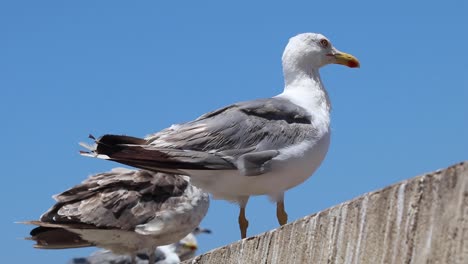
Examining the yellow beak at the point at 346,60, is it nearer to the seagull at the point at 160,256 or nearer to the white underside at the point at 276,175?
the white underside at the point at 276,175

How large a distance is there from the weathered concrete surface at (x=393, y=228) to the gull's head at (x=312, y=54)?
4.56 meters

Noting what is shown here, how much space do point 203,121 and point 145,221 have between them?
2.72 meters

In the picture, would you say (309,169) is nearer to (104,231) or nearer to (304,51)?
(304,51)

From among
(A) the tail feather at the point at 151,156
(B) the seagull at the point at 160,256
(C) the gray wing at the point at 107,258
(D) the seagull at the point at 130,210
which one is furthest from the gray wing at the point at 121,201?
(A) the tail feather at the point at 151,156

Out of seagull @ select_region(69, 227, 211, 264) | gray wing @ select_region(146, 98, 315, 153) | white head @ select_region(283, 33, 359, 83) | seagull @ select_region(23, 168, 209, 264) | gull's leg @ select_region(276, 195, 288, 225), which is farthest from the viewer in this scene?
seagull @ select_region(69, 227, 211, 264)

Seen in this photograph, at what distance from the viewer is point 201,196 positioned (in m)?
8.91

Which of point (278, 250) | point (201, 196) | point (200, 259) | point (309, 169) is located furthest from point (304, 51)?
point (278, 250)

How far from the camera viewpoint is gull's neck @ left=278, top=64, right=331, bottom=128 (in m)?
6.79

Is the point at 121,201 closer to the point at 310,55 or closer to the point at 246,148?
the point at 310,55

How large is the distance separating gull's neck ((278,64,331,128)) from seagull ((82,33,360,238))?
0.02m

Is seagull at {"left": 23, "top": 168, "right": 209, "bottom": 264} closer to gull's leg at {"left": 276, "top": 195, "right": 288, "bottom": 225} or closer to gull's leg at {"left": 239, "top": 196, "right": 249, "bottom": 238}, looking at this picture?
gull's leg at {"left": 239, "top": 196, "right": 249, "bottom": 238}

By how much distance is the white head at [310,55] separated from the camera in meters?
7.41

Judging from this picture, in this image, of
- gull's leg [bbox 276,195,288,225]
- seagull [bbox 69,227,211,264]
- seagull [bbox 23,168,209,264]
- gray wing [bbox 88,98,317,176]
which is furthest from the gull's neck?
seagull [bbox 69,227,211,264]

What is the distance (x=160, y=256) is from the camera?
11695 mm
